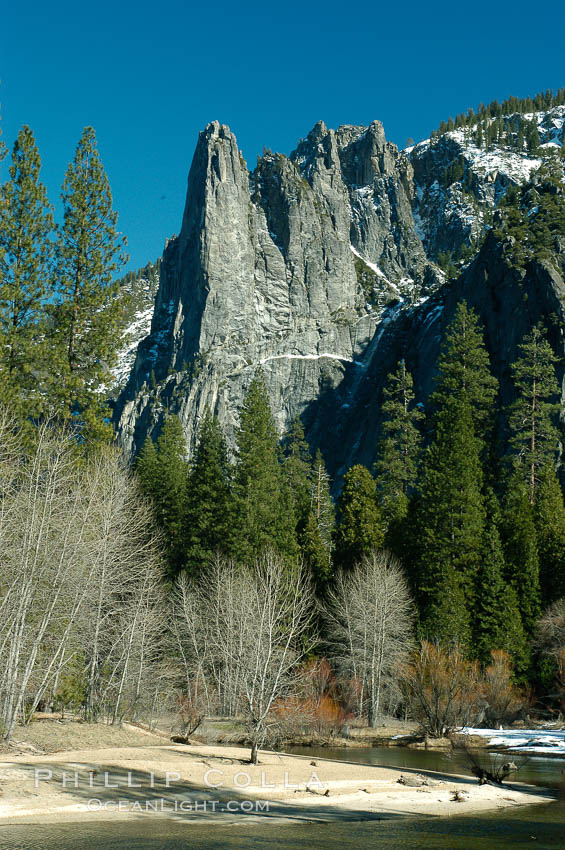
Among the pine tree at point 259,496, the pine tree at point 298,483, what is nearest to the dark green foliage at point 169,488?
the pine tree at point 259,496

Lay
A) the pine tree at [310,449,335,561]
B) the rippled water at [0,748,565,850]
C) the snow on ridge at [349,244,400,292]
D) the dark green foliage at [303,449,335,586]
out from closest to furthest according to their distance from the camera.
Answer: the rippled water at [0,748,565,850] < the dark green foliage at [303,449,335,586] < the pine tree at [310,449,335,561] < the snow on ridge at [349,244,400,292]

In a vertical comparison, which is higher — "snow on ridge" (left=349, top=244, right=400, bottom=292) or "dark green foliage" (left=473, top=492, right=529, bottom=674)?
"snow on ridge" (left=349, top=244, right=400, bottom=292)

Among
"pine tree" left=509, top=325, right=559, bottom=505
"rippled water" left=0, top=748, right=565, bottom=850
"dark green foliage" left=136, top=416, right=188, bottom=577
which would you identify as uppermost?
"pine tree" left=509, top=325, right=559, bottom=505

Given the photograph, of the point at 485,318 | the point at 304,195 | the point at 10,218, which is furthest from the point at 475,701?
the point at 304,195

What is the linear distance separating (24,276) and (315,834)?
80.4 ft

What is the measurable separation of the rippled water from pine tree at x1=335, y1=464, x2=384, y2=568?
94.1ft

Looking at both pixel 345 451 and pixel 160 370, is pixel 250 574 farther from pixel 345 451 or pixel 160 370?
pixel 160 370

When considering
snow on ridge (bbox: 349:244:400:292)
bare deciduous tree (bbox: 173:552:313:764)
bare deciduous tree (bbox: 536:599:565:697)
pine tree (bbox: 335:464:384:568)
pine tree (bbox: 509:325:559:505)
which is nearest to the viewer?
bare deciduous tree (bbox: 173:552:313:764)

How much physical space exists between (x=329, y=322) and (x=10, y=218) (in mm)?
128747

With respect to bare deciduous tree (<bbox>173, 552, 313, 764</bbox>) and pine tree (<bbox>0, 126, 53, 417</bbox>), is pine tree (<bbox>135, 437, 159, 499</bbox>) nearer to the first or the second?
bare deciduous tree (<bbox>173, 552, 313, 764</bbox>)

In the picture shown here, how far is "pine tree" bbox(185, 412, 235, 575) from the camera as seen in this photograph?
1880 inches

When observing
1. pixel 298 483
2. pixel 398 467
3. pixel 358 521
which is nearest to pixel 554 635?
pixel 358 521

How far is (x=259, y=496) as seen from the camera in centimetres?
4888

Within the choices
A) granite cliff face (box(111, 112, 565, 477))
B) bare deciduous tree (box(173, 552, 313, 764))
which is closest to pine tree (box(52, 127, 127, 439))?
bare deciduous tree (box(173, 552, 313, 764))
